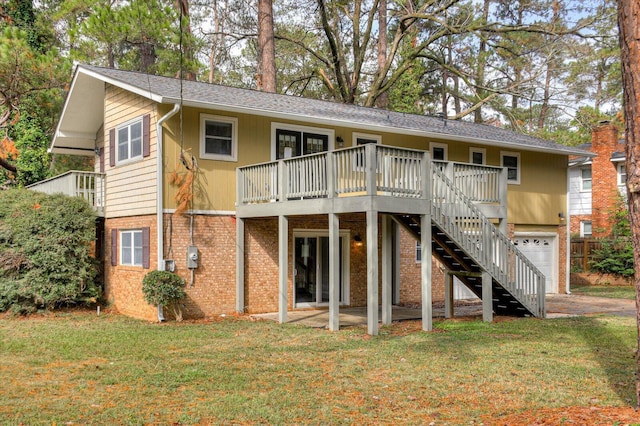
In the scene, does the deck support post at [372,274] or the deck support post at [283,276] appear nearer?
the deck support post at [372,274]

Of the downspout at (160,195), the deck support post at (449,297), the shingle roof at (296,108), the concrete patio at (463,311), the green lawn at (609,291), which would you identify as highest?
the shingle roof at (296,108)

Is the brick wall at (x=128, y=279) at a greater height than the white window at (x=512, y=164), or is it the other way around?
the white window at (x=512, y=164)

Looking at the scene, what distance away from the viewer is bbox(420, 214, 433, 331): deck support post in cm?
1269

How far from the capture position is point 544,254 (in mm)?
22062

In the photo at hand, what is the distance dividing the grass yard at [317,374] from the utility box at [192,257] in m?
1.68

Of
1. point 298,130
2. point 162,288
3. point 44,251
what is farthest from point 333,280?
point 44,251

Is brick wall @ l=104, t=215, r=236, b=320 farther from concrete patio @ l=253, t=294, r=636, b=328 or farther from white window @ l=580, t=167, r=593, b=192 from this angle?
white window @ l=580, t=167, r=593, b=192

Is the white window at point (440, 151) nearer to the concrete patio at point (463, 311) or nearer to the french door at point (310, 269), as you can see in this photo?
the concrete patio at point (463, 311)

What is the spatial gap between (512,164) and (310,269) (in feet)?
28.3

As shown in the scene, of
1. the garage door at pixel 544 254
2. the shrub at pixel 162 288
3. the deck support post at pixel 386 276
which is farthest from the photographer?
the garage door at pixel 544 254

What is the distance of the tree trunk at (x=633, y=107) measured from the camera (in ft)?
21.1

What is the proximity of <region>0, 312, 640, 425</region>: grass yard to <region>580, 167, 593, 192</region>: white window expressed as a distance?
1905 cm

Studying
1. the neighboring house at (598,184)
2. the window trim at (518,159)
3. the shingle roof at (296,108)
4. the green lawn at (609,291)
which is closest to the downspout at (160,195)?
the shingle roof at (296,108)

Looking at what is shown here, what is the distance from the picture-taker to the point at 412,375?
8.82 metres
